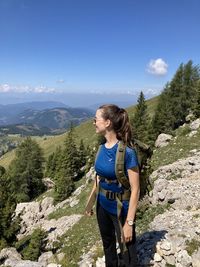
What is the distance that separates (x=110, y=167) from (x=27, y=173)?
66.8 m

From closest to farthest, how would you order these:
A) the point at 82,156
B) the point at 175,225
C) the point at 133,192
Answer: the point at 133,192
the point at 175,225
the point at 82,156


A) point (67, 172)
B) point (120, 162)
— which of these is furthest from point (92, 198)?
point (67, 172)

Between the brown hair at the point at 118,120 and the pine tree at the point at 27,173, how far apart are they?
64.1m

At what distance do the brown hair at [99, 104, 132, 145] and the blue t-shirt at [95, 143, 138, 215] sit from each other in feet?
0.84

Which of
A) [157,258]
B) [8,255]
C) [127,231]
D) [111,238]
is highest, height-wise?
[127,231]

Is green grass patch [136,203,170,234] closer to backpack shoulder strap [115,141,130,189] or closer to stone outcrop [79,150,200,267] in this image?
stone outcrop [79,150,200,267]

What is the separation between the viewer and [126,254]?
304 inches

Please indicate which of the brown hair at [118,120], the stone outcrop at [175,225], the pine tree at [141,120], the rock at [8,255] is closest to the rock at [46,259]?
the stone outcrop at [175,225]

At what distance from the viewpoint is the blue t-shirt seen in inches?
263

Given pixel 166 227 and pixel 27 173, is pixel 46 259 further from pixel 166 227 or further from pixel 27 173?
pixel 27 173

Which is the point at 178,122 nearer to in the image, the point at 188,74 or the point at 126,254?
the point at 188,74

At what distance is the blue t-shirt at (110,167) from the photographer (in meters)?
6.68

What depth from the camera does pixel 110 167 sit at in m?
6.86

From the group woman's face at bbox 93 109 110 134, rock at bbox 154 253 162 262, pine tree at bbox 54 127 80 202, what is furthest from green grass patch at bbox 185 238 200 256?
pine tree at bbox 54 127 80 202
